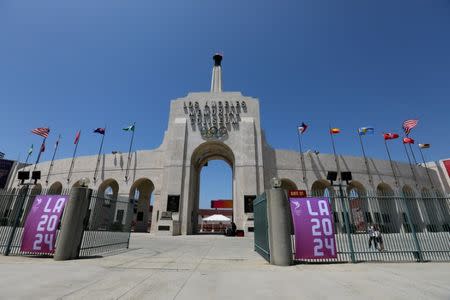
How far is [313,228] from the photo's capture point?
27.5 ft

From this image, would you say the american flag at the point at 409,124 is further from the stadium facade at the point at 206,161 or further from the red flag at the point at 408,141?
the red flag at the point at 408,141

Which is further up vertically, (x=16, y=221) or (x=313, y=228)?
(x=16, y=221)

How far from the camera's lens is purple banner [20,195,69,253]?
8656 millimetres

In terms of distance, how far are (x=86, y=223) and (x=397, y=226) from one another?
13.1m

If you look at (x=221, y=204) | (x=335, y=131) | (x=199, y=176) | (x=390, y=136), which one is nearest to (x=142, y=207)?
(x=199, y=176)

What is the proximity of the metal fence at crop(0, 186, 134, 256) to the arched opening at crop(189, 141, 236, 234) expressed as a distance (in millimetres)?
16246

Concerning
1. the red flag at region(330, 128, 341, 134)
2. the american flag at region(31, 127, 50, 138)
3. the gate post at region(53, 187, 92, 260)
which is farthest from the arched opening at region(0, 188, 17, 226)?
the red flag at region(330, 128, 341, 134)

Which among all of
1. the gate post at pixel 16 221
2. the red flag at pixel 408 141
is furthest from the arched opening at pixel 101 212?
the red flag at pixel 408 141

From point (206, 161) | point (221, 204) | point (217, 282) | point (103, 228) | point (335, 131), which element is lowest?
point (217, 282)

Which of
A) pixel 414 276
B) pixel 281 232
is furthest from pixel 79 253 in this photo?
pixel 414 276

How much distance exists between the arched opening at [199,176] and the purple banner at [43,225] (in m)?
18.7

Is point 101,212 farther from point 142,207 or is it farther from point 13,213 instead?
point 142,207

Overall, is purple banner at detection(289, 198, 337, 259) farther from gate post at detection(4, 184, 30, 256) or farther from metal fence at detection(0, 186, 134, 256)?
gate post at detection(4, 184, 30, 256)

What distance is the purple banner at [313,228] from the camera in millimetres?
8141
